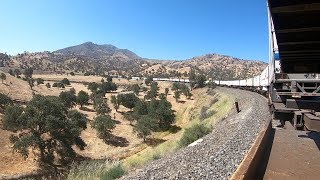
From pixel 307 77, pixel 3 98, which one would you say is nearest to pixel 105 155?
pixel 3 98

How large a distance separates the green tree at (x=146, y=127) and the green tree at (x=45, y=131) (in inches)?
362

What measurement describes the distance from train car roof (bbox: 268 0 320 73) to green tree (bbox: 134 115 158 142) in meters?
38.0

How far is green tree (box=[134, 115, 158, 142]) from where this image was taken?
47688 mm

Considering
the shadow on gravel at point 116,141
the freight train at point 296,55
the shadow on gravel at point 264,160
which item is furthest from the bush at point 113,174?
the shadow on gravel at point 116,141

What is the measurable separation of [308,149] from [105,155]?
38.2m

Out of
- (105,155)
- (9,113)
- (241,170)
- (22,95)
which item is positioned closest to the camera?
(241,170)

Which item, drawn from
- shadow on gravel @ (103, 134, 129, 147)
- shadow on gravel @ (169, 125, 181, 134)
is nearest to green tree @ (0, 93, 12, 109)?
shadow on gravel @ (103, 134, 129, 147)

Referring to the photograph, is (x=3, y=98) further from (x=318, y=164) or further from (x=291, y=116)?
(x=318, y=164)

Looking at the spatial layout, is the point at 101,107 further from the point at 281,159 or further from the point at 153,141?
the point at 281,159

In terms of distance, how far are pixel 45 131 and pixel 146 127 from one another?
13.8 metres

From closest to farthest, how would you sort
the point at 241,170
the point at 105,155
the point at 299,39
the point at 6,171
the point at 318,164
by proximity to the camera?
the point at 241,170 → the point at 318,164 → the point at 299,39 → the point at 6,171 → the point at 105,155

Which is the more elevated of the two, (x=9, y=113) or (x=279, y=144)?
(x=279, y=144)

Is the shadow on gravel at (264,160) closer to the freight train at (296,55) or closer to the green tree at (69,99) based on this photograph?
the freight train at (296,55)

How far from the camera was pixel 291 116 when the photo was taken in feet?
30.3
